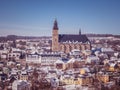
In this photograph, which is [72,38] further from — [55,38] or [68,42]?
[55,38]

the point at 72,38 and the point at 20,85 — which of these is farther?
the point at 72,38

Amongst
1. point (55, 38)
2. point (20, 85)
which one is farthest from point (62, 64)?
point (20, 85)

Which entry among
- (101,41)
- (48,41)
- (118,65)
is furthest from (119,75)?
(48,41)

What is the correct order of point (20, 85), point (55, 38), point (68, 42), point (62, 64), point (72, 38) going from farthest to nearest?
point (68, 42) < point (72, 38) < point (55, 38) < point (62, 64) < point (20, 85)

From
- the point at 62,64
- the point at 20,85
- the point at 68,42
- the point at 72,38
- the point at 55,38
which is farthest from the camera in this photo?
the point at 68,42

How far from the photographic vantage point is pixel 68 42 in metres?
10.7

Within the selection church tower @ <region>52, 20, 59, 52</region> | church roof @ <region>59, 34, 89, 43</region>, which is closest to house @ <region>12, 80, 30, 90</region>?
church tower @ <region>52, 20, 59, 52</region>

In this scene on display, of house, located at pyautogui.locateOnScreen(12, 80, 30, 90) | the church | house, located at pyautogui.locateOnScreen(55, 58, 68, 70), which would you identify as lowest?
house, located at pyautogui.locateOnScreen(12, 80, 30, 90)

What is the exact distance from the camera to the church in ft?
31.3

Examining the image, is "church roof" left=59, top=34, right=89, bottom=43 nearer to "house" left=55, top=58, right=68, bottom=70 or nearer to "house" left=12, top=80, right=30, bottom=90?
"house" left=55, top=58, right=68, bottom=70

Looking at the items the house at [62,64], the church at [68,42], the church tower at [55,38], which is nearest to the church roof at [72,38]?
the church at [68,42]

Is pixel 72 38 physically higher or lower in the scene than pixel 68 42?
higher

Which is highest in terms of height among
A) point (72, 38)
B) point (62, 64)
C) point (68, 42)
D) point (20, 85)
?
point (72, 38)

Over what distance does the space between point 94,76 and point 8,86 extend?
1.61m
